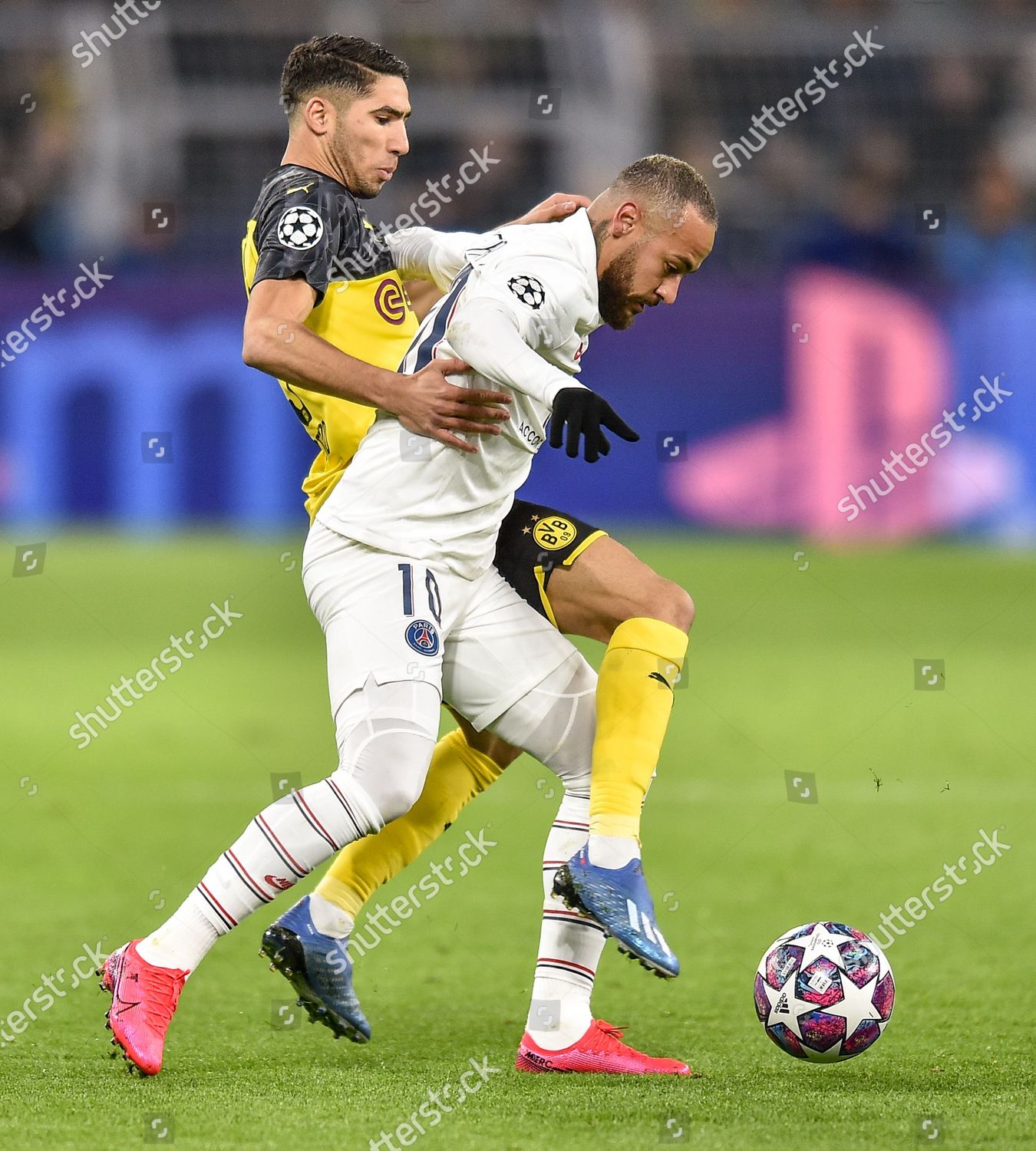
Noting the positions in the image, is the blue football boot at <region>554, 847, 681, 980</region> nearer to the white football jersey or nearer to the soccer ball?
the soccer ball

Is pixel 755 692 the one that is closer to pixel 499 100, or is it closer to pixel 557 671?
pixel 557 671

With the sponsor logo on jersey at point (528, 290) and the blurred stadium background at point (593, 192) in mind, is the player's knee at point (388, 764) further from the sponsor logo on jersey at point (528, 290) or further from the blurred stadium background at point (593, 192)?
the blurred stadium background at point (593, 192)

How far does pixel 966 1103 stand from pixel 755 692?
252 inches

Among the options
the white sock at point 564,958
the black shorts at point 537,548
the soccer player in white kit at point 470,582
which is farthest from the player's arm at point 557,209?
the white sock at point 564,958

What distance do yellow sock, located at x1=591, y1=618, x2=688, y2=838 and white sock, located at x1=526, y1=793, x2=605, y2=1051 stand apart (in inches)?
8.1

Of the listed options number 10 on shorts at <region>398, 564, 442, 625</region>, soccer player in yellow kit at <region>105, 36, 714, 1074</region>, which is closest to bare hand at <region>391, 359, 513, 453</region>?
soccer player in yellow kit at <region>105, 36, 714, 1074</region>

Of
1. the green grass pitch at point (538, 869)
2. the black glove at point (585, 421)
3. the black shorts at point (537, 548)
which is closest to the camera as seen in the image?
the black glove at point (585, 421)

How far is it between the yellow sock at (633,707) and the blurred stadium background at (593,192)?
10003 millimetres

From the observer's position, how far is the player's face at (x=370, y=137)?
461 cm

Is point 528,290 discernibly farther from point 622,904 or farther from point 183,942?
point 183,942

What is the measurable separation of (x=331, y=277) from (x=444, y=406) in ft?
1.76

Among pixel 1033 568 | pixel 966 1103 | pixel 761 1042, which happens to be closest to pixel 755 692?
pixel 1033 568

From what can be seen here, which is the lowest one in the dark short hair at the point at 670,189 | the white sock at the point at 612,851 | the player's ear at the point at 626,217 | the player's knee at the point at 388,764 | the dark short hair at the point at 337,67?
the white sock at the point at 612,851

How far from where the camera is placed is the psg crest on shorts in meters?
4.26
